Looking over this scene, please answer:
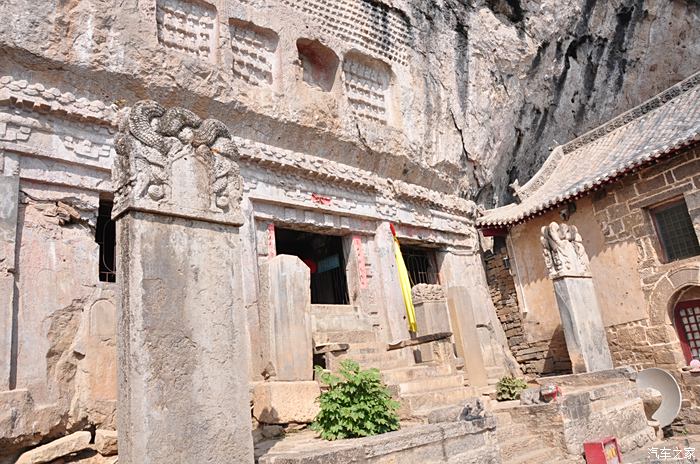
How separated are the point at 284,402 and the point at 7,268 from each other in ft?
12.2

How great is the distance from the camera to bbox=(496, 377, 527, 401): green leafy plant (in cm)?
855

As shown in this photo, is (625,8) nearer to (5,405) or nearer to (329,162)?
(329,162)

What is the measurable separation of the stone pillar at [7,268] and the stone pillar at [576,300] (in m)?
9.04

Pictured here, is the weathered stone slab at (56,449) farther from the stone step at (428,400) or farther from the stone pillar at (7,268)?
the stone step at (428,400)

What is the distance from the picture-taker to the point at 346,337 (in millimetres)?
9375

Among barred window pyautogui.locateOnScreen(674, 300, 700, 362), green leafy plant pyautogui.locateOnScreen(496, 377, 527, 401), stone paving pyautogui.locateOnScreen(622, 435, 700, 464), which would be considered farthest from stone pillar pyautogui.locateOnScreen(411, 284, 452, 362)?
barred window pyautogui.locateOnScreen(674, 300, 700, 362)

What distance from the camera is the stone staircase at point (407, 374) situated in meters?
6.77

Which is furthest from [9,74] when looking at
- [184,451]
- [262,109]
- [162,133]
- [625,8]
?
[625,8]

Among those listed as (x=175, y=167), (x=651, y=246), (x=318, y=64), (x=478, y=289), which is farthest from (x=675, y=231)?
(x=175, y=167)

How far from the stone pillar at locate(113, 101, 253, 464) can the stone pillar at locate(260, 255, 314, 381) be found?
293 cm

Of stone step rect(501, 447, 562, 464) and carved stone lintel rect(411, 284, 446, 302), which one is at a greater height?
carved stone lintel rect(411, 284, 446, 302)

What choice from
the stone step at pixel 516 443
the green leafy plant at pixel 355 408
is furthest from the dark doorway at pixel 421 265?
the green leafy plant at pixel 355 408

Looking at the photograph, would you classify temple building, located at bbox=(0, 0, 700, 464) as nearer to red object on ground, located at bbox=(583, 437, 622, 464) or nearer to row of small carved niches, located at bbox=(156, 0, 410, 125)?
row of small carved niches, located at bbox=(156, 0, 410, 125)

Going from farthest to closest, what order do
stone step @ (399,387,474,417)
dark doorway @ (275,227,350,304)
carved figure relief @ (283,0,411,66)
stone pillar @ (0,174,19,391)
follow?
dark doorway @ (275,227,350,304) → carved figure relief @ (283,0,411,66) → stone step @ (399,387,474,417) → stone pillar @ (0,174,19,391)
